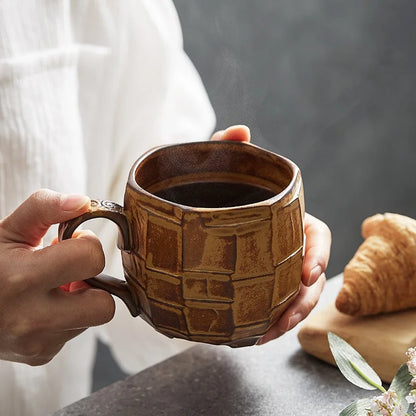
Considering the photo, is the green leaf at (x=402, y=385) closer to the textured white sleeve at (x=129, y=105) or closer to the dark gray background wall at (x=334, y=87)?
the textured white sleeve at (x=129, y=105)

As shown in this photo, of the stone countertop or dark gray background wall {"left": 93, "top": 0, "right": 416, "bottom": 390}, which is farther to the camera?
dark gray background wall {"left": 93, "top": 0, "right": 416, "bottom": 390}

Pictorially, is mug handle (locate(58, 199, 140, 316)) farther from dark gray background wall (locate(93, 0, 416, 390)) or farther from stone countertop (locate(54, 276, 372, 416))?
dark gray background wall (locate(93, 0, 416, 390))

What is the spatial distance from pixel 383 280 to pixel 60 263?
40 cm

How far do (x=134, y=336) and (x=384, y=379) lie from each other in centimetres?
45

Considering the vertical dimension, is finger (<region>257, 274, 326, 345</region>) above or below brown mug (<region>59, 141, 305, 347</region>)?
below

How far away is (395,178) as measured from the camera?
250 cm

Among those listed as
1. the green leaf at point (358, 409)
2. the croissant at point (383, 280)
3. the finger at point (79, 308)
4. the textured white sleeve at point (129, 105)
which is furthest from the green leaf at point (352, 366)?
the textured white sleeve at point (129, 105)

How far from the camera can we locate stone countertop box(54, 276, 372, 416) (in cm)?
70

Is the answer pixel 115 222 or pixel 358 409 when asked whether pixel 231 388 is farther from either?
pixel 115 222

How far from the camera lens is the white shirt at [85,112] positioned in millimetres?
892

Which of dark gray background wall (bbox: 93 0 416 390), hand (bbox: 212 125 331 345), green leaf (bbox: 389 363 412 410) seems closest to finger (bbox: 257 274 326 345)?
hand (bbox: 212 125 331 345)

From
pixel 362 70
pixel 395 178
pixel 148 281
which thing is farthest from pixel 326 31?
pixel 148 281

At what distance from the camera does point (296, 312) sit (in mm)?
631

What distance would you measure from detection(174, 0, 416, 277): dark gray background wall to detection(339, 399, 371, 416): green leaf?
4.11 feet
